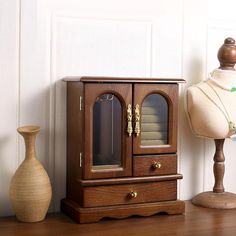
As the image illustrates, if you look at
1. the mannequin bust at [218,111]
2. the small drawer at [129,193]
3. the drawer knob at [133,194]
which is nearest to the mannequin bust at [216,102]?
the mannequin bust at [218,111]

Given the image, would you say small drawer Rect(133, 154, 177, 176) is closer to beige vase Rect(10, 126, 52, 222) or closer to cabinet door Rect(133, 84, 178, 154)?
cabinet door Rect(133, 84, 178, 154)

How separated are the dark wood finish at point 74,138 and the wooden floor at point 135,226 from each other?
0.10 meters

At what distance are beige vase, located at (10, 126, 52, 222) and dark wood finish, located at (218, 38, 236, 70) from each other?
659 millimetres

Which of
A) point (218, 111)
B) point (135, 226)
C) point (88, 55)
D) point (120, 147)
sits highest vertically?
point (88, 55)

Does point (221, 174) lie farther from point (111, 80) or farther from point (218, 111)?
point (111, 80)

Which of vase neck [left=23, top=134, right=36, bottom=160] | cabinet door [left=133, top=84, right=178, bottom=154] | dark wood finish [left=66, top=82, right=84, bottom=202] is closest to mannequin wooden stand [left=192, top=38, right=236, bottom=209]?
cabinet door [left=133, top=84, right=178, bottom=154]

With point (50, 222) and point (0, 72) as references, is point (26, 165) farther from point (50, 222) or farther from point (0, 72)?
point (0, 72)

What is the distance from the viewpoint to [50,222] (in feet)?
4.69

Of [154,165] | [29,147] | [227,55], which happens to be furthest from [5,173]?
[227,55]

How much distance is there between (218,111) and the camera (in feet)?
5.20

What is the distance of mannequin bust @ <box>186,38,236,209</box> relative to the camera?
159 cm

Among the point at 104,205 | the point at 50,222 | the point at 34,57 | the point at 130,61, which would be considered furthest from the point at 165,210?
the point at 34,57

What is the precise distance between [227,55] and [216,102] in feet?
0.57

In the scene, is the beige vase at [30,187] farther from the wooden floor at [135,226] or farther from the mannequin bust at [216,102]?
the mannequin bust at [216,102]
